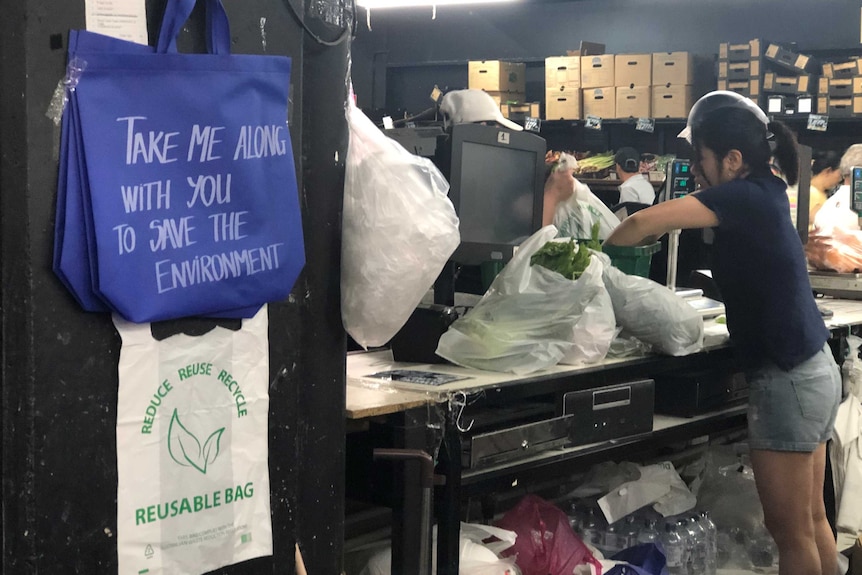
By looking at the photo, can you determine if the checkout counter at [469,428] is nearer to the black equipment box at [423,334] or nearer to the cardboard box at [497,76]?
the black equipment box at [423,334]

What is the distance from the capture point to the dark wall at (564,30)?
6.46 m

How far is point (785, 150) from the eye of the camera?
9.30ft

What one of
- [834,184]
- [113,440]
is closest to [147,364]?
[113,440]

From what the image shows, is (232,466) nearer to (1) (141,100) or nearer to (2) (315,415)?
(2) (315,415)

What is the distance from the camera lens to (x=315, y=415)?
5.33ft

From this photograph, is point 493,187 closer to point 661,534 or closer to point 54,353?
point 661,534

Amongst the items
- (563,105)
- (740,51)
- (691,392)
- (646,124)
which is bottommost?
(691,392)

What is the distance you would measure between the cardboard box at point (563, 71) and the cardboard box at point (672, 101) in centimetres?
54

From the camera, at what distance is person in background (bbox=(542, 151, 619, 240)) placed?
2.83 metres

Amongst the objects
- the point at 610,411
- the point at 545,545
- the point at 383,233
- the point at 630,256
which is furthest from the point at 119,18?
the point at 630,256

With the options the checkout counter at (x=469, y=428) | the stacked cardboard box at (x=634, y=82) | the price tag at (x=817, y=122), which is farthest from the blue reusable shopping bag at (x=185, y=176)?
the stacked cardboard box at (x=634, y=82)

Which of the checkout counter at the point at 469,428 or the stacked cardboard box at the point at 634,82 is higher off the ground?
the stacked cardboard box at the point at 634,82

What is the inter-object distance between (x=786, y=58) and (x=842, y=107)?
0.46m

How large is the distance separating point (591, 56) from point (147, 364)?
18.4 ft
